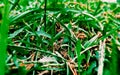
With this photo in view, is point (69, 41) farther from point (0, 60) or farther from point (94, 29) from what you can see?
point (0, 60)

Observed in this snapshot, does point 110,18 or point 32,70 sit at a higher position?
point 110,18

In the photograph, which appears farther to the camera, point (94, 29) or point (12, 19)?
point (94, 29)

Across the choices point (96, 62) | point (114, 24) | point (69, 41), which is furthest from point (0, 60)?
point (114, 24)

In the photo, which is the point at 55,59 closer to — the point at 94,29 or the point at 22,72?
the point at 22,72

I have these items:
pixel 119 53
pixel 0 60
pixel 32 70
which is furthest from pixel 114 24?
pixel 0 60

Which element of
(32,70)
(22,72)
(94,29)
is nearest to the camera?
(22,72)

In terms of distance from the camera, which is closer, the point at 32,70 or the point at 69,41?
the point at 32,70

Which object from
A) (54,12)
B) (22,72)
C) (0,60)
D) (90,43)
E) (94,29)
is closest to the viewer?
(0,60)

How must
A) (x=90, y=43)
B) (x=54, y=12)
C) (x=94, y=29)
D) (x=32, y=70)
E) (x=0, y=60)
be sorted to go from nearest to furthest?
1. (x=0, y=60)
2. (x=32, y=70)
3. (x=90, y=43)
4. (x=54, y=12)
5. (x=94, y=29)

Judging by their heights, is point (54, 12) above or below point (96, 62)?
above
